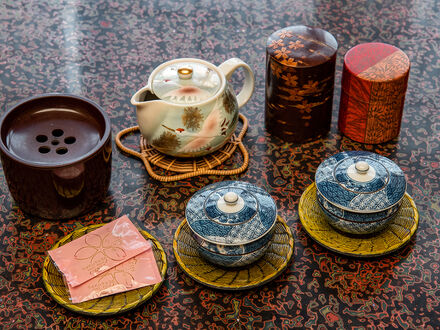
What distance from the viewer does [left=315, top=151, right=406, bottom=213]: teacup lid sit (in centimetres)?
129

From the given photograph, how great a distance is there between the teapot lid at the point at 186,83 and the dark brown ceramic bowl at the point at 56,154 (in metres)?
0.15

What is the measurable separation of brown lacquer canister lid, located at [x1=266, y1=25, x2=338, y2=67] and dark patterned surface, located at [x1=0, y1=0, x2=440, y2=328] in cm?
24

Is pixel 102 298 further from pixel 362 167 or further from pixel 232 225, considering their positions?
pixel 362 167

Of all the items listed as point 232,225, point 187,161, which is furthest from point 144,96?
point 232,225

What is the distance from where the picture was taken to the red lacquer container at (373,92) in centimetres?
152

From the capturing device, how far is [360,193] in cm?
130

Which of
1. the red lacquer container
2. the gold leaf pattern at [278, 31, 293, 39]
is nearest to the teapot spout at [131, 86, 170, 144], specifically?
the gold leaf pattern at [278, 31, 293, 39]

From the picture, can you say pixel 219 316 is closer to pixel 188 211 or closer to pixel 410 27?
pixel 188 211

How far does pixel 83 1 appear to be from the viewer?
6.93ft

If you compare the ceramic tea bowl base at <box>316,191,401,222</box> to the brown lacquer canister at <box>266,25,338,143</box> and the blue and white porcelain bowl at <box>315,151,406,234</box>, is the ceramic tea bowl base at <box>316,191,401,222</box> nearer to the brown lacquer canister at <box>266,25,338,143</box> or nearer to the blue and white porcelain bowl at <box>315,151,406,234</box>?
the blue and white porcelain bowl at <box>315,151,406,234</box>

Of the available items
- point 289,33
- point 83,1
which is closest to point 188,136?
point 289,33

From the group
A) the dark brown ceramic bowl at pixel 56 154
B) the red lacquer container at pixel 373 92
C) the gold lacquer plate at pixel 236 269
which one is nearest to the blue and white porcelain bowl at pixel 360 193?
the gold lacquer plate at pixel 236 269

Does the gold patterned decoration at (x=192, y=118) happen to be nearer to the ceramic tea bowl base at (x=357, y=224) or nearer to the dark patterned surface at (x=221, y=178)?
the dark patterned surface at (x=221, y=178)

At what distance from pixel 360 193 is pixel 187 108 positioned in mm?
421
